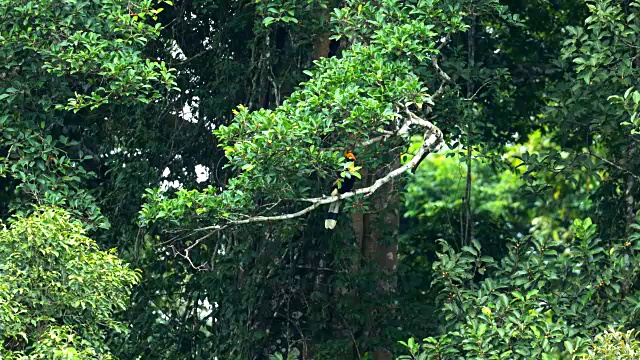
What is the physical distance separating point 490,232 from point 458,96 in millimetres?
2133

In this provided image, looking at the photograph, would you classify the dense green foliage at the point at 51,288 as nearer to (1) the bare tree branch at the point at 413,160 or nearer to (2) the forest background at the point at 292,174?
(2) the forest background at the point at 292,174

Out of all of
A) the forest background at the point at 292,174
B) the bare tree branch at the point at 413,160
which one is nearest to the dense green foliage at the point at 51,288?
the forest background at the point at 292,174

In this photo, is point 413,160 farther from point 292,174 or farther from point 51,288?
point 51,288

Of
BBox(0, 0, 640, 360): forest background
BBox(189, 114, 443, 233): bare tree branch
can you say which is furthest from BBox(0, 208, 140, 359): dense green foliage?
BBox(189, 114, 443, 233): bare tree branch

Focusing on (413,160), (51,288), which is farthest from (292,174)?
(51,288)

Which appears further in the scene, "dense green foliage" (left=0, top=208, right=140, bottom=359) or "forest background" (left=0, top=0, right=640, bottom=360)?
"forest background" (left=0, top=0, right=640, bottom=360)

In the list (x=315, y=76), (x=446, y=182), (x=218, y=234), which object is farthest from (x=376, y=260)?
(x=446, y=182)

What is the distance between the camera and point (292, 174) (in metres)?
7.69

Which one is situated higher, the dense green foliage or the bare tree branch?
the bare tree branch

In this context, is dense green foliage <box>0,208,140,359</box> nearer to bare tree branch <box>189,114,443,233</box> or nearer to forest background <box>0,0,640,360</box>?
forest background <box>0,0,640,360</box>

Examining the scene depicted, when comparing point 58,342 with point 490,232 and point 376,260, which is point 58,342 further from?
point 490,232

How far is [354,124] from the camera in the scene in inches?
301

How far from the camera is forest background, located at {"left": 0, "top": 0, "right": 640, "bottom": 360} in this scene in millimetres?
7527

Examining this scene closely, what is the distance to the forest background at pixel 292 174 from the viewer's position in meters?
7.53
